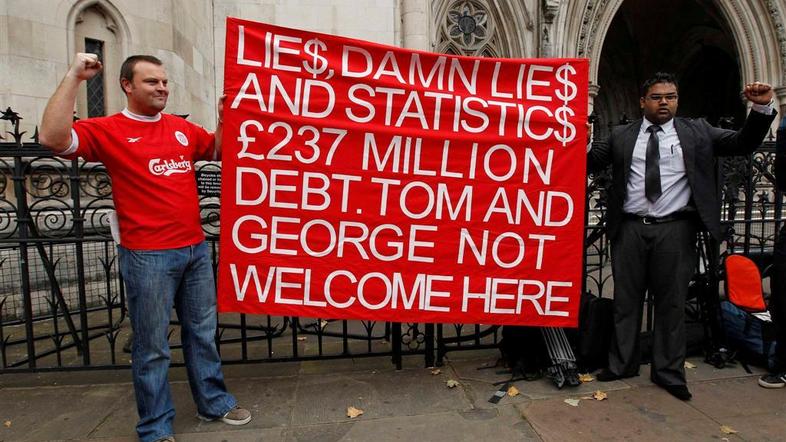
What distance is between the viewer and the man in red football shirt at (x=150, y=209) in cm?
254

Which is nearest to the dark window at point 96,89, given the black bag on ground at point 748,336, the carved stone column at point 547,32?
the black bag on ground at point 748,336

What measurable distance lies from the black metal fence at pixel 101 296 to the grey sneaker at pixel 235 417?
668mm

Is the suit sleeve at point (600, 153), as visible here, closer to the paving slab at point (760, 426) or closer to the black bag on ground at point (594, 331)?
the black bag on ground at point (594, 331)

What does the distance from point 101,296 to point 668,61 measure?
23.2 metres

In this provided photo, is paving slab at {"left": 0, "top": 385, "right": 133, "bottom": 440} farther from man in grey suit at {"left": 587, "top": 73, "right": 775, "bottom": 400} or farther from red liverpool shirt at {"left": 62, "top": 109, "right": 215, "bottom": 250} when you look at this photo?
man in grey suit at {"left": 587, "top": 73, "right": 775, "bottom": 400}

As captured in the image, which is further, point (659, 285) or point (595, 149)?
point (595, 149)

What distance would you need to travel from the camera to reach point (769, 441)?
2.68 m

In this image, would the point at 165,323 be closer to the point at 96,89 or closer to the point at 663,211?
the point at 663,211

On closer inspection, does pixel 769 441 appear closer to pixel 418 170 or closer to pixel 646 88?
pixel 646 88

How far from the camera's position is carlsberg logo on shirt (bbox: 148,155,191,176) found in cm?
259

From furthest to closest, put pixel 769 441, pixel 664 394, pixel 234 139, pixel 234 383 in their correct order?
pixel 234 383
pixel 664 394
pixel 234 139
pixel 769 441

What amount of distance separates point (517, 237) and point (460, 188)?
0.53 meters

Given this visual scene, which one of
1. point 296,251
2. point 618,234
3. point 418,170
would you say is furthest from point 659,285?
point 296,251

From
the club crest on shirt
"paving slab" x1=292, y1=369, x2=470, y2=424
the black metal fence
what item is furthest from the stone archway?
the club crest on shirt
